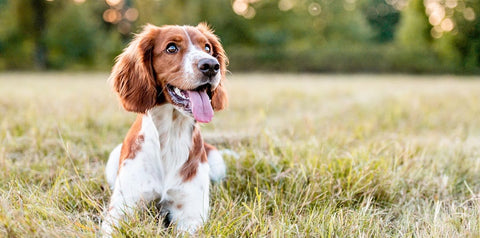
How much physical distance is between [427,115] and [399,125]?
942mm

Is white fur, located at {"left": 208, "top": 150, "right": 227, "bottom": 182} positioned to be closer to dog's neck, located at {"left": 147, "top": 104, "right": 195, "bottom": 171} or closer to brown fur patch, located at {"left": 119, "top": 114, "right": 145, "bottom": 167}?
dog's neck, located at {"left": 147, "top": 104, "right": 195, "bottom": 171}

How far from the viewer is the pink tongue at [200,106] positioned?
2451mm

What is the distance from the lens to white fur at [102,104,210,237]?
2.45m

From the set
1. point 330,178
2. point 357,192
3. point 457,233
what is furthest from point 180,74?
point 457,233

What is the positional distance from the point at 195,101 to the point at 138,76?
1.46 feet

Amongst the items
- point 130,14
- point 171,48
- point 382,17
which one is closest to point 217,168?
point 171,48

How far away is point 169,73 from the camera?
2592 mm

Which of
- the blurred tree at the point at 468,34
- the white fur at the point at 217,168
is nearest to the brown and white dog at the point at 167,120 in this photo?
the white fur at the point at 217,168

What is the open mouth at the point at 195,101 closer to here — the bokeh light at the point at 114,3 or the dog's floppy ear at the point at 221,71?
the dog's floppy ear at the point at 221,71

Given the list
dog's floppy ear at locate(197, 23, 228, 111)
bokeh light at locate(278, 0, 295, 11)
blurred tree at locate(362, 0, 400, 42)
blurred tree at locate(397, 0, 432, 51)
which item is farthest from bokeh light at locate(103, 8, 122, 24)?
dog's floppy ear at locate(197, 23, 228, 111)

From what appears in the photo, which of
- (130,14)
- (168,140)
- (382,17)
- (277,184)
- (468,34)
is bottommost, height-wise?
(130,14)

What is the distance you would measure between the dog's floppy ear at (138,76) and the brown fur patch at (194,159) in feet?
1.18

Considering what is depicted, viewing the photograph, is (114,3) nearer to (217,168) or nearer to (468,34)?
(468,34)

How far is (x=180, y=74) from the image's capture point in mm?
2494
